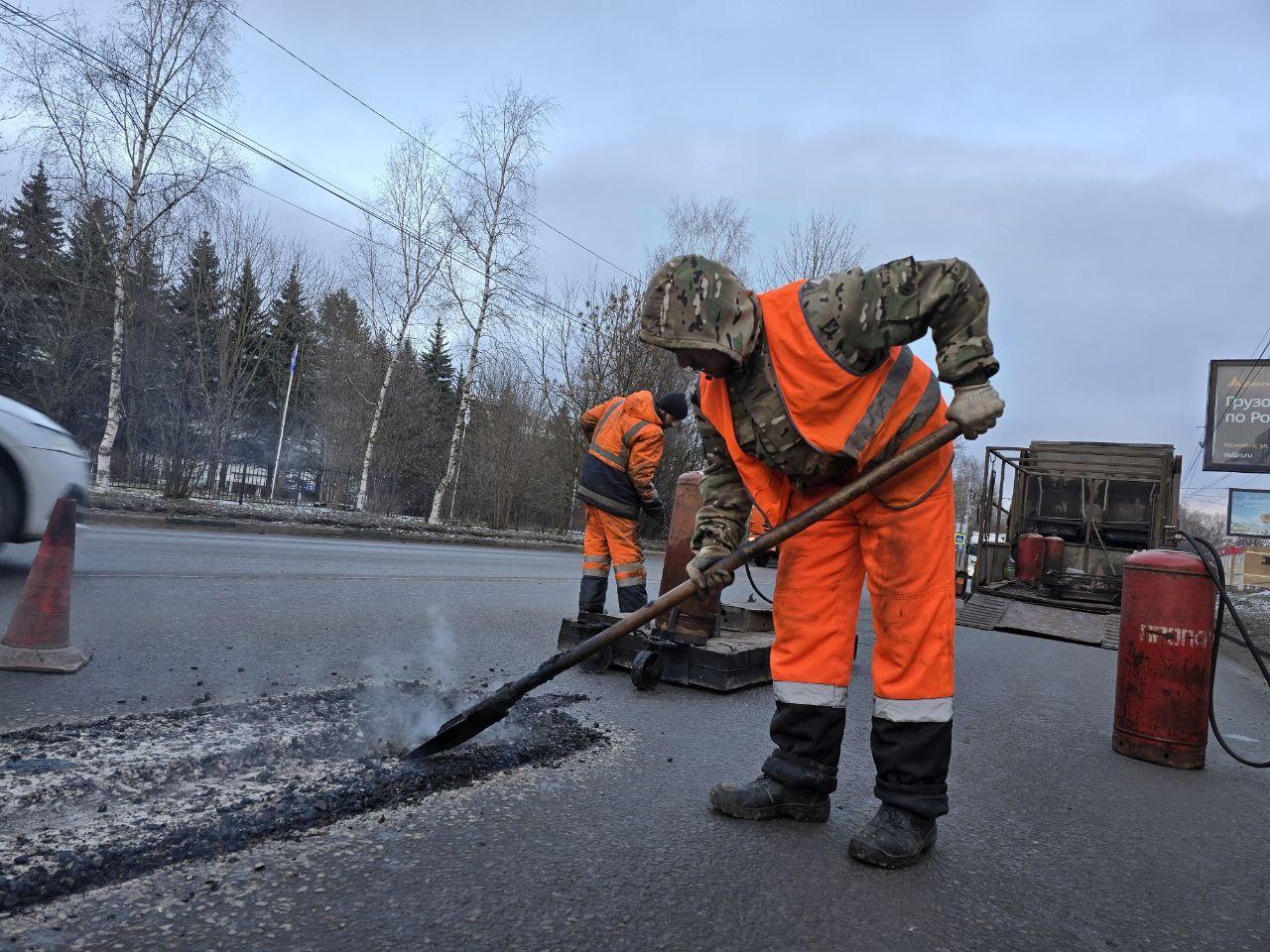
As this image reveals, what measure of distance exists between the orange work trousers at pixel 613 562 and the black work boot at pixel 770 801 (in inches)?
99.4

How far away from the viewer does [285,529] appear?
45.5 feet

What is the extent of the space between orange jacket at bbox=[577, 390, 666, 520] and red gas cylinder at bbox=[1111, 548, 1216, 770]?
265cm

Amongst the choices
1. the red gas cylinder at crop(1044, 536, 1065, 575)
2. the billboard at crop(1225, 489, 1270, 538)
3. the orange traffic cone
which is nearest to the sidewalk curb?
the orange traffic cone

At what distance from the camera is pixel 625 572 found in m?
5.07

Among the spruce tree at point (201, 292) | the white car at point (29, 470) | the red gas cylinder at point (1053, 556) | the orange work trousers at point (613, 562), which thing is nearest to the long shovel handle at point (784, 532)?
the orange work trousers at point (613, 562)

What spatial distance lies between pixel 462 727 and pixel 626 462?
2.64 metres

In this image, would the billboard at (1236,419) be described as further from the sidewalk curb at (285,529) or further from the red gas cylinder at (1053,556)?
the sidewalk curb at (285,529)

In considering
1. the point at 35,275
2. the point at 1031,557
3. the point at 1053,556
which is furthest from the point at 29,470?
the point at 35,275

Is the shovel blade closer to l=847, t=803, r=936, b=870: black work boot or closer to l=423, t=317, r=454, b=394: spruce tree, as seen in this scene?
l=847, t=803, r=936, b=870: black work boot

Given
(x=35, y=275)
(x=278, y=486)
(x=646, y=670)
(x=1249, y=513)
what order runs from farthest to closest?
(x=278, y=486), (x=1249, y=513), (x=35, y=275), (x=646, y=670)

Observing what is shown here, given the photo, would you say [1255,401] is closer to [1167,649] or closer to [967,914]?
[1167,649]

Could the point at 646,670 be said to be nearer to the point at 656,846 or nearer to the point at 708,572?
the point at 708,572

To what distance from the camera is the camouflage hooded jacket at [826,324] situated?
2.31 meters

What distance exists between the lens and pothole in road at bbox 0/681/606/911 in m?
1.86
